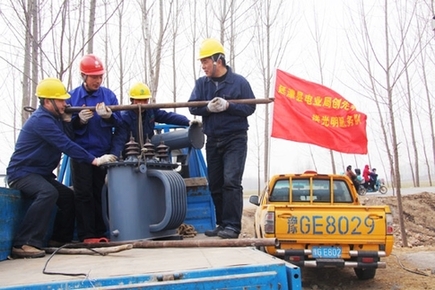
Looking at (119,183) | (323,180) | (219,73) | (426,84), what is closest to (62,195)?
(119,183)

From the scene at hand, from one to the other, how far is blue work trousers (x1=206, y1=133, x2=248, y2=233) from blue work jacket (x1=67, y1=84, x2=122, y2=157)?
0.92m

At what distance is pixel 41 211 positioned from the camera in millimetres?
3578

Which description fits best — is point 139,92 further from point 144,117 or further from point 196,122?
point 196,122

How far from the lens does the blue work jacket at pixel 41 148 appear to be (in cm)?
381

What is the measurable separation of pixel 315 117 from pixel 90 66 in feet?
18.1

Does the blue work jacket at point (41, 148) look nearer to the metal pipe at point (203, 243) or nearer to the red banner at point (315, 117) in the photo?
the metal pipe at point (203, 243)

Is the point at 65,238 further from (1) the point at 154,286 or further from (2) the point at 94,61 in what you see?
(1) the point at 154,286

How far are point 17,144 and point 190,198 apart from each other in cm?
195

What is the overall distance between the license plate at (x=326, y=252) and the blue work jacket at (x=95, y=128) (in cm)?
367

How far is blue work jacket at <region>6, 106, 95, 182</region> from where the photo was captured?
150 inches

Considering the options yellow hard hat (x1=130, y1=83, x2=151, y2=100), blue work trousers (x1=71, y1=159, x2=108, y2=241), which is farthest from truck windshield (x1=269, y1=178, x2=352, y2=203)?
blue work trousers (x1=71, y1=159, x2=108, y2=241)

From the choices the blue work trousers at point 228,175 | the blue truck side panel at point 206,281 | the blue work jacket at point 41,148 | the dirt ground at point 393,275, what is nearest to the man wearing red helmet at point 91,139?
the blue work jacket at point 41,148

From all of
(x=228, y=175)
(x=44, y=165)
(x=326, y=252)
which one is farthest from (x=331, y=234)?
(x=44, y=165)

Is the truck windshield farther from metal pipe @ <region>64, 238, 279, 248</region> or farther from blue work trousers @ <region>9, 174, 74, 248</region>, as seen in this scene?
metal pipe @ <region>64, 238, 279, 248</region>
